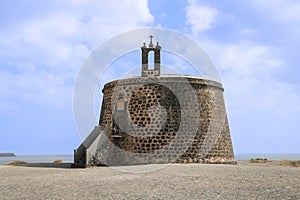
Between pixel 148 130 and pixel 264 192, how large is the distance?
34.9ft

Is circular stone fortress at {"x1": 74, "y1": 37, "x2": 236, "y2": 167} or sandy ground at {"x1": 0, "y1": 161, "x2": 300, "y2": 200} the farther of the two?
circular stone fortress at {"x1": 74, "y1": 37, "x2": 236, "y2": 167}

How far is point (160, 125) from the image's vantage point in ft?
61.4

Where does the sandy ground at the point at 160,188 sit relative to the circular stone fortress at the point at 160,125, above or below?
below

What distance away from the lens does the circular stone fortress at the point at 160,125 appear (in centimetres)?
1853

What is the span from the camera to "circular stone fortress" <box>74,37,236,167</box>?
18.5 m

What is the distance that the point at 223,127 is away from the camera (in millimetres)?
20734

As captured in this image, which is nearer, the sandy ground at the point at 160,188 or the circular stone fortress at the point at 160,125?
the sandy ground at the point at 160,188

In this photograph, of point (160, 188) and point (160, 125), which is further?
point (160, 125)

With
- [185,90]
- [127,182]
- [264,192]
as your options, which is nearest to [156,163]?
[185,90]

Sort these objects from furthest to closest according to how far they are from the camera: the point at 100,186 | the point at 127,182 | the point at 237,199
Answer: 1. the point at 127,182
2. the point at 100,186
3. the point at 237,199

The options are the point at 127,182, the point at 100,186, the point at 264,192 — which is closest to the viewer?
the point at 264,192

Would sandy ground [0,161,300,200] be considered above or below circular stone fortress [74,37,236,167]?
below

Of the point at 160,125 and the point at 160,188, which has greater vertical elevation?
the point at 160,125

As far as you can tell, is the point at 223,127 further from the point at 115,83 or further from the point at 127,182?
the point at 127,182
